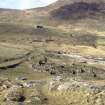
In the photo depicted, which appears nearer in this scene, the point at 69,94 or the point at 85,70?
the point at 69,94

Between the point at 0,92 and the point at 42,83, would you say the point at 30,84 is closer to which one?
the point at 42,83

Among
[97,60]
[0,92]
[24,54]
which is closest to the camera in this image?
[0,92]

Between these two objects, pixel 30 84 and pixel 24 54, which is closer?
pixel 30 84

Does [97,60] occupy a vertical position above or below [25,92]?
below

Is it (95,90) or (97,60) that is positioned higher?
→ (95,90)

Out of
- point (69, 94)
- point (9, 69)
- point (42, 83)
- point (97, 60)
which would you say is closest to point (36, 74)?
point (9, 69)

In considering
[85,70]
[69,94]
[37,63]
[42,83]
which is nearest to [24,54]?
[37,63]

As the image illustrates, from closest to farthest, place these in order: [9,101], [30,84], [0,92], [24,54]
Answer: [9,101]
[0,92]
[30,84]
[24,54]

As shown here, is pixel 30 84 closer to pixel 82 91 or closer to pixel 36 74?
pixel 82 91

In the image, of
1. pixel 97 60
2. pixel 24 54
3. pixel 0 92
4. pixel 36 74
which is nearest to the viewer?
pixel 0 92
